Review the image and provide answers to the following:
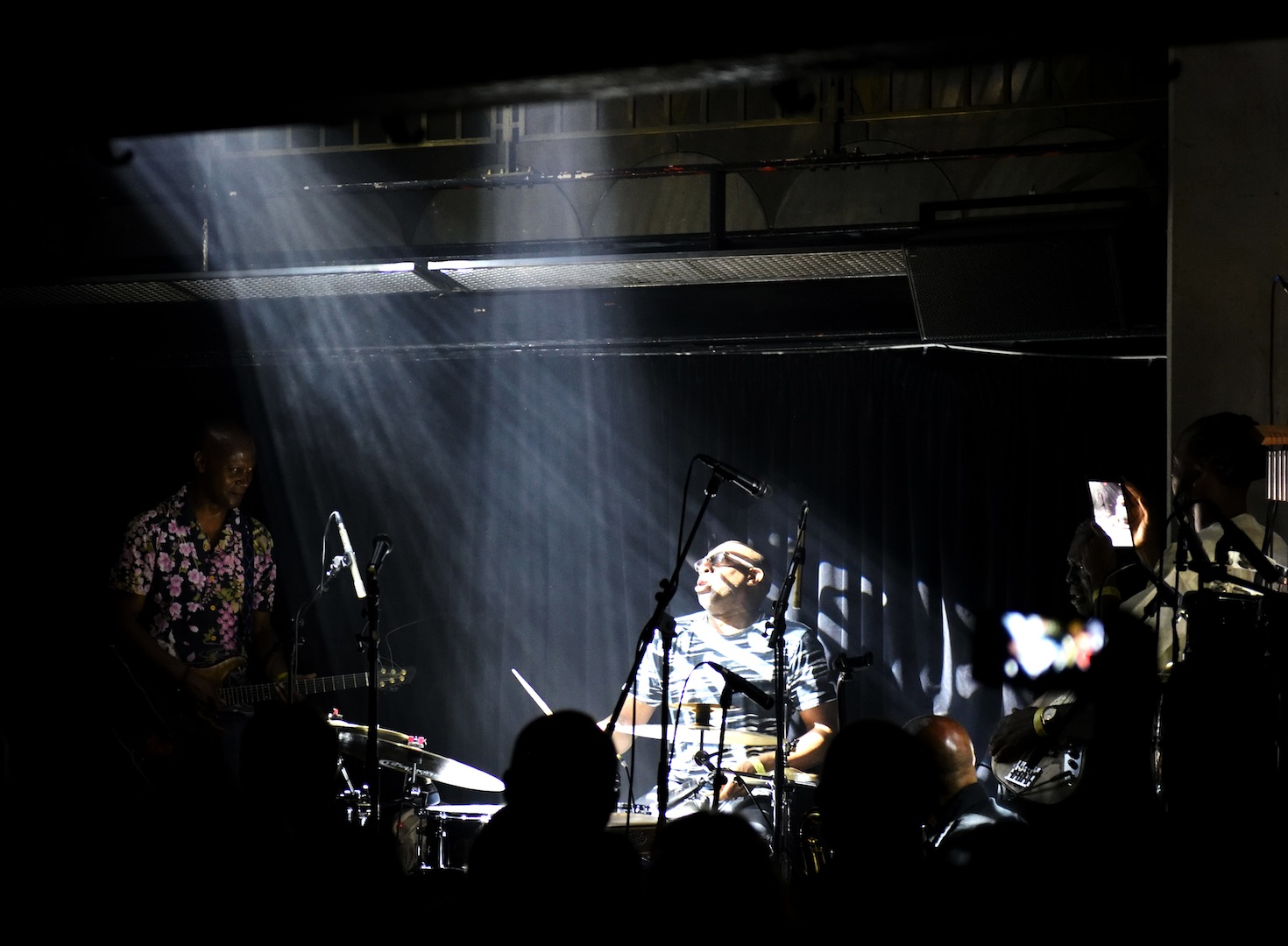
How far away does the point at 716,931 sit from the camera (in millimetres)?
1665

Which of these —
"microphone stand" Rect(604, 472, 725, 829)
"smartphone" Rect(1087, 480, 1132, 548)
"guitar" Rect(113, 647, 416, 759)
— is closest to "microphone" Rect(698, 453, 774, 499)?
"microphone stand" Rect(604, 472, 725, 829)

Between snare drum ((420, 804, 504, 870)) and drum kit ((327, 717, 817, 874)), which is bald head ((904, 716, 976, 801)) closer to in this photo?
drum kit ((327, 717, 817, 874))

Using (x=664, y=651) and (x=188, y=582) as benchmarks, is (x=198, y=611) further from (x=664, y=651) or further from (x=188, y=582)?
A: (x=664, y=651)

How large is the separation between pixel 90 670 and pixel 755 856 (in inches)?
225

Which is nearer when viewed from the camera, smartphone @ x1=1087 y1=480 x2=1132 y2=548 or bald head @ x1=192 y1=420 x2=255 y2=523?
smartphone @ x1=1087 y1=480 x2=1132 y2=548

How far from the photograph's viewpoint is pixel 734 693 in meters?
4.84

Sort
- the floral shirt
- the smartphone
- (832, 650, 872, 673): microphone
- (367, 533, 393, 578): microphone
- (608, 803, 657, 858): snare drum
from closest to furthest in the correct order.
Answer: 1. the smartphone
2. (608, 803, 657, 858): snare drum
3. (367, 533, 393, 578): microphone
4. (832, 650, 872, 673): microphone
5. the floral shirt

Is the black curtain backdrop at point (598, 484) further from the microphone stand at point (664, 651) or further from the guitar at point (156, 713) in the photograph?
the microphone stand at point (664, 651)

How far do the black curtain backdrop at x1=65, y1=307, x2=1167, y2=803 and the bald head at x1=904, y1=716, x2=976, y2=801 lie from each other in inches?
81.2

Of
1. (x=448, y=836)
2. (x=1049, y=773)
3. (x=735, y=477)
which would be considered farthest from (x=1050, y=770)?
(x=448, y=836)

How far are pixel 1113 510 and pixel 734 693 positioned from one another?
1835 millimetres

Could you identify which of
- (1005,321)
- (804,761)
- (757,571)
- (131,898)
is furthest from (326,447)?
(131,898)

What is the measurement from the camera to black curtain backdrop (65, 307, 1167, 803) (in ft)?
18.9

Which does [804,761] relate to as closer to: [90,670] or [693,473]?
[693,473]
